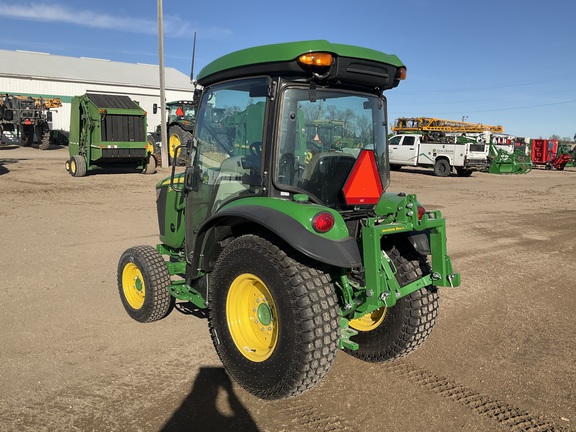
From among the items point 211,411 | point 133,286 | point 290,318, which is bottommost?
point 211,411

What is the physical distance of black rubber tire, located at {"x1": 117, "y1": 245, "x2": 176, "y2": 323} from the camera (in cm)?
419

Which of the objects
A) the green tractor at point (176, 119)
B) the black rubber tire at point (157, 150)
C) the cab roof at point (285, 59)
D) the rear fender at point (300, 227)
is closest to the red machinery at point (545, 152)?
the green tractor at point (176, 119)

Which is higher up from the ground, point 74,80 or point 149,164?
point 74,80

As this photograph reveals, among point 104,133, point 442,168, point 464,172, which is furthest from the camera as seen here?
point 464,172

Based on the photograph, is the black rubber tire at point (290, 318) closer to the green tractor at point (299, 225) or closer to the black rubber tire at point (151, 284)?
the green tractor at point (299, 225)

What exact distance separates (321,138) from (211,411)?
1.93 meters

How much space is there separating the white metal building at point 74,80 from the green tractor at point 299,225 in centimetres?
3419

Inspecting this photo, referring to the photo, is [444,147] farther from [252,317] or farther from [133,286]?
[252,317]

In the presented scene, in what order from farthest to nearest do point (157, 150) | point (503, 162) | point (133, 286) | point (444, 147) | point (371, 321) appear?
1. point (503, 162)
2. point (444, 147)
3. point (157, 150)
4. point (133, 286)
5. point (371, 321)

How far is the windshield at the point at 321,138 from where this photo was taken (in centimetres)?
320

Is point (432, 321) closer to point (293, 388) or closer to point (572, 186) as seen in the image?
point (293, 388)

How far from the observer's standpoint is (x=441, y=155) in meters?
22.7

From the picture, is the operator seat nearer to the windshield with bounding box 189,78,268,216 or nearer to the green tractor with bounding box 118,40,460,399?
the green tractor with bounding box 118,40,460,399

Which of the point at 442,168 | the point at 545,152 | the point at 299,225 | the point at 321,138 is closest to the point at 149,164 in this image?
the point at 321,138
